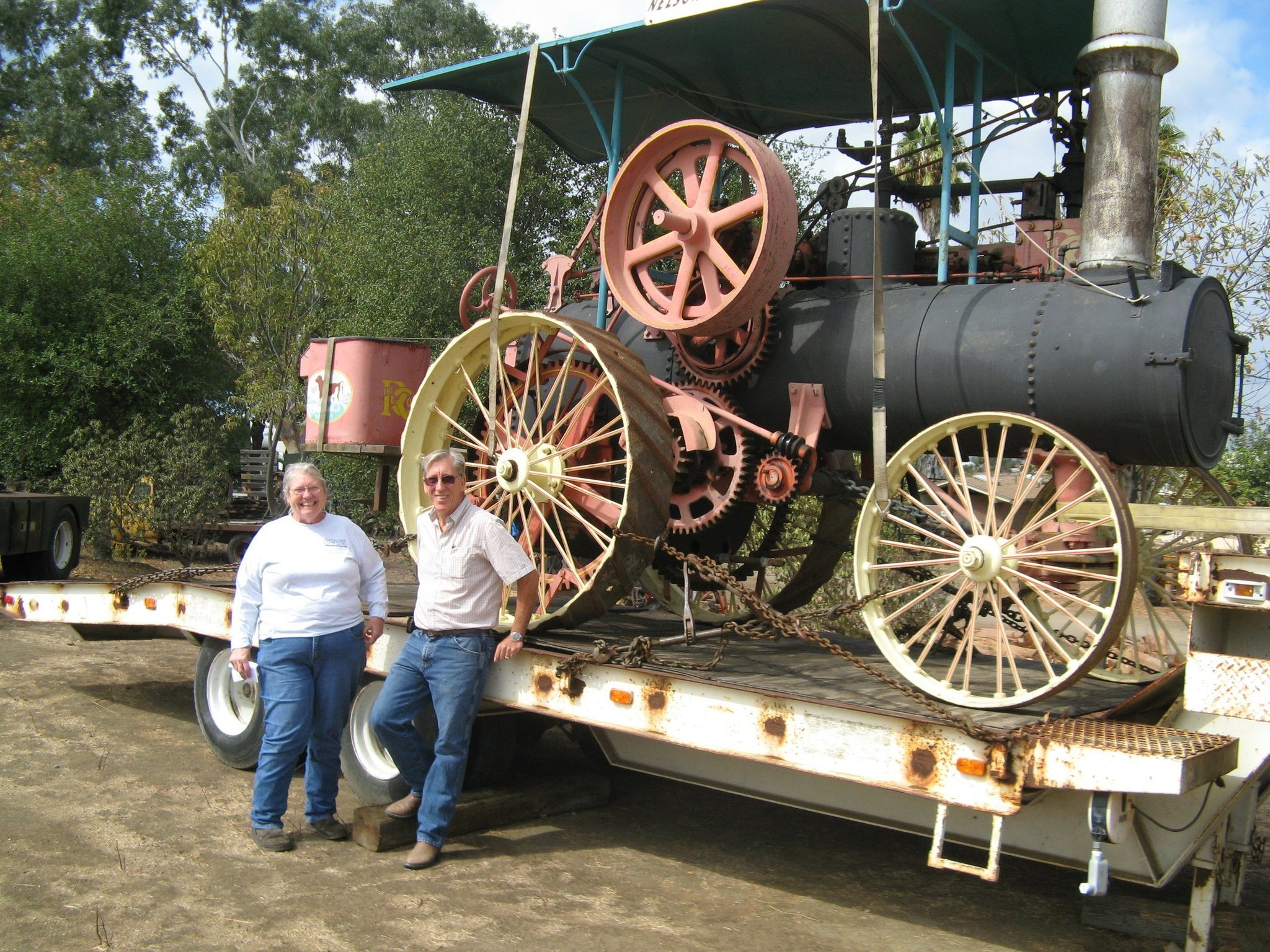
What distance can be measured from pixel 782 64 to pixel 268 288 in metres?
14.6

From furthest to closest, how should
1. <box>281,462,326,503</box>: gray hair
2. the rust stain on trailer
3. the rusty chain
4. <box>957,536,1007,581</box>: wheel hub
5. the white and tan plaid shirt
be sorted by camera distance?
<box>281,462,326,503</box>: gray hair → the white and tan plaid shirt → <box>957,536,1007,581</box>: wheel hub → the rusty chain → the rust stain on trailer

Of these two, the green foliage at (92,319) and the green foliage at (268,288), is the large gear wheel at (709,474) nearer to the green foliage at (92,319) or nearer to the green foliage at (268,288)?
the green foliage at (268,288)

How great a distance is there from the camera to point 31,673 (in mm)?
8406

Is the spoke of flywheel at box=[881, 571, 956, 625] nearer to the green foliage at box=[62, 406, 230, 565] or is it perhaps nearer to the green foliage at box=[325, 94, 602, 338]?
the green foliage at box=[62, 406, 230, 565]

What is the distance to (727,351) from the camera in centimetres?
599

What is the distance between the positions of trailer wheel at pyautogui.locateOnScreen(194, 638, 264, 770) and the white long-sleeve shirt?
1.29 m

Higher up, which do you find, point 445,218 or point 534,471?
point 445,218

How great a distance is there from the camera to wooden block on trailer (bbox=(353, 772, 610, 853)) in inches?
199

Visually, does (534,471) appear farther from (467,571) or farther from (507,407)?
(467,571)

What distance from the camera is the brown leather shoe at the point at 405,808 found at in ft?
16.6

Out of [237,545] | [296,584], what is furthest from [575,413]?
[237,545]

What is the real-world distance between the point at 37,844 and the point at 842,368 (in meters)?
4.13

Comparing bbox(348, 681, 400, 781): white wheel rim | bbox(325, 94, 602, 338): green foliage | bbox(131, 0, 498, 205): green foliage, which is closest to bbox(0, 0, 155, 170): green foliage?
bbox(131, 0, 498, 205): green foliage

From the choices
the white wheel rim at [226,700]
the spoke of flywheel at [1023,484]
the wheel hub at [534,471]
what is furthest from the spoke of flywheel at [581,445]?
the white wheel rim at [226,700]
